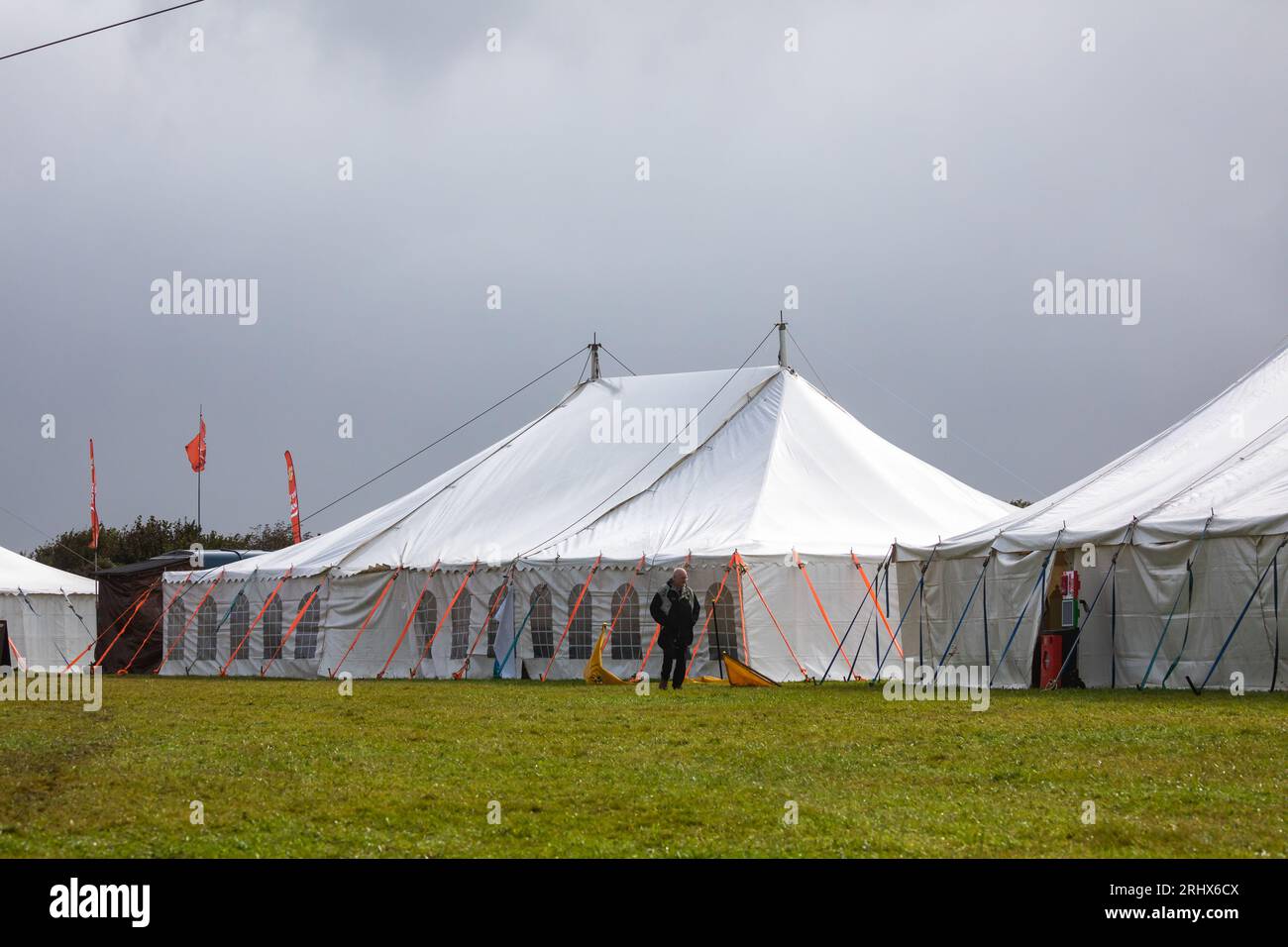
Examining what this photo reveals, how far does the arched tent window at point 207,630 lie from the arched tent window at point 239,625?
1.60ft

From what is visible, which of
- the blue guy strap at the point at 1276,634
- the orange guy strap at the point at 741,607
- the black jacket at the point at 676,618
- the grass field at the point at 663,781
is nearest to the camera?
the grass field at the point at 663,781

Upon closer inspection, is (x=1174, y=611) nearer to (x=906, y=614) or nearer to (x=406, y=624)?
(x=906, y=614)

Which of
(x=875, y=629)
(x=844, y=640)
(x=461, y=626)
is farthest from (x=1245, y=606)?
(x=461, y=626)

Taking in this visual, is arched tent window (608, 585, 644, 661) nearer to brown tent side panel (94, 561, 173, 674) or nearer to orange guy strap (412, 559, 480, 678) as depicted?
orange guy strap (412, 559, 480, 678)

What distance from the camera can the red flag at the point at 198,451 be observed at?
134ft

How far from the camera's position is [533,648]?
75.6 ft

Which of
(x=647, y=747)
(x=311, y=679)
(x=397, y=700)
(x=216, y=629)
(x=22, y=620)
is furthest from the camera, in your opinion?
(x=22, y=620)

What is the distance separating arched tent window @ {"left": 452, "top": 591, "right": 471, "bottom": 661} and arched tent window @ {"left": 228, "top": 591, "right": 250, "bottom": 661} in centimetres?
524

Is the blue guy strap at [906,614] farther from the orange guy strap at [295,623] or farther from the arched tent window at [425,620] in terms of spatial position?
the orange guy strap at [295,623]

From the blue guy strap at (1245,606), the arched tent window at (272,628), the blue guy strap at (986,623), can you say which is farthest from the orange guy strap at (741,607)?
the arched tent window at (272,628)

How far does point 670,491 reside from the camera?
24203 mm
